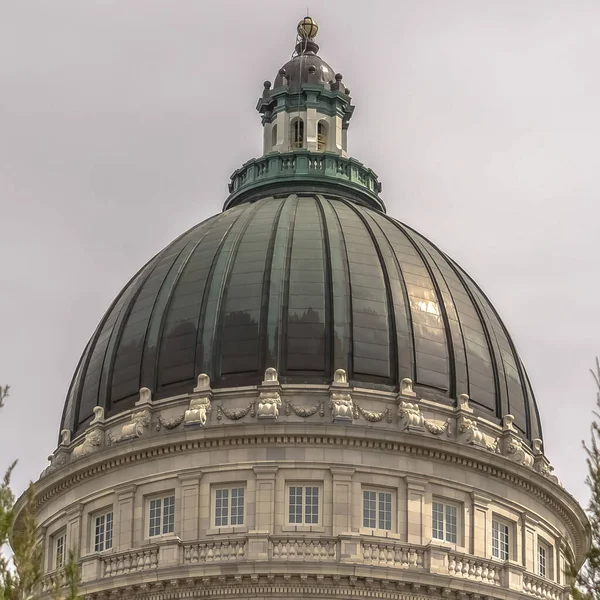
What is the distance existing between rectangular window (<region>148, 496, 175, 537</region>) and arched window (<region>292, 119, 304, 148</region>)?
1697 centimetres

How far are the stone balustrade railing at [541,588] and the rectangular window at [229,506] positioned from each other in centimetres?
915

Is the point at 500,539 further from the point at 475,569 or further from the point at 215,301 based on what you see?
the point at 215,301

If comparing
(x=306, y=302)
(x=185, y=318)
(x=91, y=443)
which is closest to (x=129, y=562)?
(x=91, y=443)

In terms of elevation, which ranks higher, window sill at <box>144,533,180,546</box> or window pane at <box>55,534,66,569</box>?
window pane at <box>55,534,66,569</box>

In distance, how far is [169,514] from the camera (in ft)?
200

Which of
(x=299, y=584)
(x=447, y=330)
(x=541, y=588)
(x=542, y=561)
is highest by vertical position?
(x=447, y=330)

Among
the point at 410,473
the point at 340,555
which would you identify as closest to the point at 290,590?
the point at 340,555

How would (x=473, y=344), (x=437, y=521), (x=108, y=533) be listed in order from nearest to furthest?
1. (x=437, y=521)
2. (x=108, y=533)
3. (x=473, y=344)

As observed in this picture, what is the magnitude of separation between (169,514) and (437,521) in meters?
8.15

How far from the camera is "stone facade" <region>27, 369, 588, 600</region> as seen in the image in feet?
192

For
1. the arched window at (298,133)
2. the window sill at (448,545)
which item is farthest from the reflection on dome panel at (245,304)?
the window sill at (448,545)

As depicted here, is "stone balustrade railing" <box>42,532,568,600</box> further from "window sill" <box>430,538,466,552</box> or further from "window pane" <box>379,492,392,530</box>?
"window pane" <box>379,492,392,530</box>

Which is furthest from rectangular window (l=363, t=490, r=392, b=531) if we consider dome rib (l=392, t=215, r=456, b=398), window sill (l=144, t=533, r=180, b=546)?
window sill (l=144, t=533, r=180, b=546)

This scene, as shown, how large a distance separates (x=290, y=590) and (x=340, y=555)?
1.92 m
